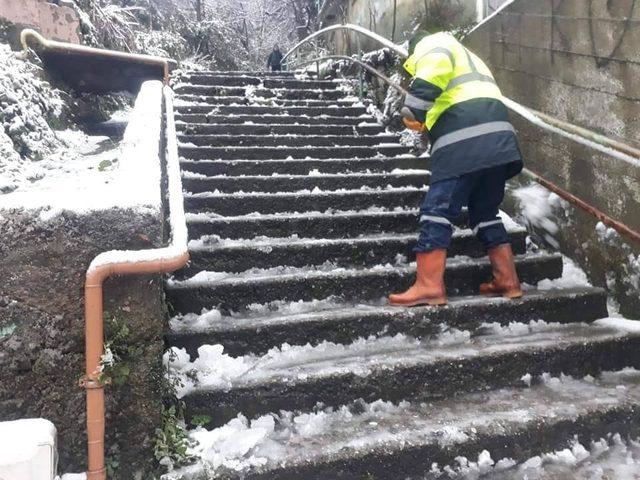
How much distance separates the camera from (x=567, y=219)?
12.4ft

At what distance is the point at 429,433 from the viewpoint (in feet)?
7.57

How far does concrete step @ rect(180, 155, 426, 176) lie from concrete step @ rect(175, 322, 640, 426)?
241cm

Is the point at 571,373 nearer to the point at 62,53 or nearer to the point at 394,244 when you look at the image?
the point at 394,244

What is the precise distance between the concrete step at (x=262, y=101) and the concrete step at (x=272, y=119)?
1.63 ft

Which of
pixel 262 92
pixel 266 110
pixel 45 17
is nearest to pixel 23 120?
pixel 45 17

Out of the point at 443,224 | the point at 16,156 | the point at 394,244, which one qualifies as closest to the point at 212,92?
the point at 16,156

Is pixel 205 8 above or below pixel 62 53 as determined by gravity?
above

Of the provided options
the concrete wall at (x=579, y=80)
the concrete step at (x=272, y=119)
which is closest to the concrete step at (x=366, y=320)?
the concrete wall at (x=579, y=80)

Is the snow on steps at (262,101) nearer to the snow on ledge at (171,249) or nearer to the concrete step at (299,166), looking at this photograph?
the concrete step at (299,166)

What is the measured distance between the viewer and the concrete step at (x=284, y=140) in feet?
17.4

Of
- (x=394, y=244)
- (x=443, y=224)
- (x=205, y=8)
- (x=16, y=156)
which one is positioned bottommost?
(x=394, y=244)

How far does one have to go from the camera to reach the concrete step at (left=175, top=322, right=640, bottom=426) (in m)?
2.41

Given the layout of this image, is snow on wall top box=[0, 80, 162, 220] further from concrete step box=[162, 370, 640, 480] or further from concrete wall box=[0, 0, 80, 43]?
concrete wall box=[0, 0, 80, 43]

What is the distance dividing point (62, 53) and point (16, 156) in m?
2.16
